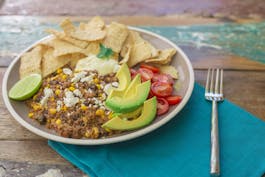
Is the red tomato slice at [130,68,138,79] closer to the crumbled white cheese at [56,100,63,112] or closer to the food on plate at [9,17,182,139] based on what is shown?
the food on plate at [9,17,182,139]

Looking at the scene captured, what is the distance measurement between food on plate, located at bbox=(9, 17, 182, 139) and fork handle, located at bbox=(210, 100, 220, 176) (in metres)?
0.15

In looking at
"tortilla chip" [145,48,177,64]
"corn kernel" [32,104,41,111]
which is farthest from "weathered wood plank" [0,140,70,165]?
"tortilla chip" [145,48,177,64]

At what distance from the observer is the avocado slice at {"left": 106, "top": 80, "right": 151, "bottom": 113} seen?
135 centimetres

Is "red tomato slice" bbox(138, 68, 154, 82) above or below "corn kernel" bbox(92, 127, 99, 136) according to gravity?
above

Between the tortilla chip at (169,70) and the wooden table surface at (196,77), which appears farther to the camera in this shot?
the tortilla chip at (169,70)

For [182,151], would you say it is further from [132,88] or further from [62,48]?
[62,48]

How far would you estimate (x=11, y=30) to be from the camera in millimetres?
2047

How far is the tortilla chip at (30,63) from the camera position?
1638 mm

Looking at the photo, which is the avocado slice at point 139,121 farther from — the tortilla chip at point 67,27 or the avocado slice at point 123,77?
the tortilla chip at point 67,27

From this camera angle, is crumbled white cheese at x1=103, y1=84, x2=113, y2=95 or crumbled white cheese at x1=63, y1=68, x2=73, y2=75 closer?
crumbled white cheese at x1=103, y1=84, x2=113, y2=95

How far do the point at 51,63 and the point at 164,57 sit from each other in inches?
19.1

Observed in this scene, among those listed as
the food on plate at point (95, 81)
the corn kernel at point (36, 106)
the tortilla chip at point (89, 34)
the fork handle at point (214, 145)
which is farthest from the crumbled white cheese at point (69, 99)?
the fork handle at point (214, 145)

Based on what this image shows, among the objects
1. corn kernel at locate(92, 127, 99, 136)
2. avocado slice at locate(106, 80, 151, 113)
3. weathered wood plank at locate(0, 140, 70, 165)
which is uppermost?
avocado slice at locate(106, 80, 151, 113)

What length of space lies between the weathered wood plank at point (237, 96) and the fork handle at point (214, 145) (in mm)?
148
